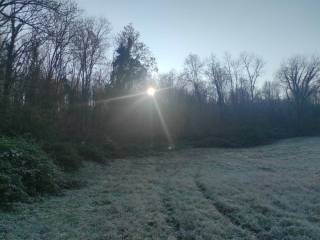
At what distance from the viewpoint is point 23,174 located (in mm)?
10141

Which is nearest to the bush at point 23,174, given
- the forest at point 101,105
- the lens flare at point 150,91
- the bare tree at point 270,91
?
the forest at point 101,105

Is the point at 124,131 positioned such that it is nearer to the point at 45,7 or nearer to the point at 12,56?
the point at 12,56

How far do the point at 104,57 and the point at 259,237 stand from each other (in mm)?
32845

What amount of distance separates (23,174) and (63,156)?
217 inches

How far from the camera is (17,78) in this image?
19.5 meters

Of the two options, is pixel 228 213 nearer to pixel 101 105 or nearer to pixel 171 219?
pixel 171 219

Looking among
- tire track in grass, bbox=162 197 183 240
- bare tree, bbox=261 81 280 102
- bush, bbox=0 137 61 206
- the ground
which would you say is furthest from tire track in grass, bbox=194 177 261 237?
bare tree, bbox=261 81 280 102

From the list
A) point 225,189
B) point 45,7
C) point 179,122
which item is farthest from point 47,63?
point 225,189

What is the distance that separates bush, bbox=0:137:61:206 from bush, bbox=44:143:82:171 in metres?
3.09

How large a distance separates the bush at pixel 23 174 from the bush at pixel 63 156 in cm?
309

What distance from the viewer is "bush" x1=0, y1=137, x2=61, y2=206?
8828 millimetres

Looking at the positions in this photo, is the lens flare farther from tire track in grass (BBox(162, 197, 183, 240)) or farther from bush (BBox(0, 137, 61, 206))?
tire track in grass (BBox(162, 197, 183, 240))

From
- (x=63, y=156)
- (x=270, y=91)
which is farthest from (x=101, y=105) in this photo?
(x=270, y=91)

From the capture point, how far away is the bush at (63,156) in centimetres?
1529
